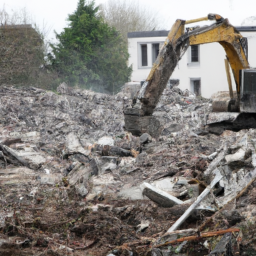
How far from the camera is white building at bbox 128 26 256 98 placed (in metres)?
24.2

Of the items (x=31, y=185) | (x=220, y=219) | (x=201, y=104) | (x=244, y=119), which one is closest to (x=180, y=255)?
(x=220, y=219)

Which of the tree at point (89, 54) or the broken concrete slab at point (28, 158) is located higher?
the tree at point (89, 54)

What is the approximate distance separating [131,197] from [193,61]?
20.2 meters

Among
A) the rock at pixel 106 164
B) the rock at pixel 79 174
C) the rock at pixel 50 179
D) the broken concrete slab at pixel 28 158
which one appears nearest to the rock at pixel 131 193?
the rock at pixel 79 174

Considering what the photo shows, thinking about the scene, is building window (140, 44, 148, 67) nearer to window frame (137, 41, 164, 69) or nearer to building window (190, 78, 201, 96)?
window frame (137, 41, 164, 69)

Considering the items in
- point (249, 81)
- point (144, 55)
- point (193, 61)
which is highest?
point (144, 55)

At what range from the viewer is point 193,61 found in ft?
83.7

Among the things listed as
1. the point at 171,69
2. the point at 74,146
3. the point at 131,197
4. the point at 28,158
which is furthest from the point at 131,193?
the point at 74,146

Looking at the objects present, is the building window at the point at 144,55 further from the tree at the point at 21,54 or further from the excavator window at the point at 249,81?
the excavator window at the point at 249,81

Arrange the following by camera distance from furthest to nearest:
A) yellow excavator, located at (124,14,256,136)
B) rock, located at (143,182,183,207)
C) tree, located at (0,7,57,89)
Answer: tree, located at (0,7,57,89)
yellow excavator, located at (124,14,256,136)
rock, located at (143,182,183,207)

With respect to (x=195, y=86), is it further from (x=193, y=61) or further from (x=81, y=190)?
(x=81, y=190)

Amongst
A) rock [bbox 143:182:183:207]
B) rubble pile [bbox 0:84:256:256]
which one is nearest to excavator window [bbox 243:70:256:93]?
rubble pile [bbox 0:84:256:256]

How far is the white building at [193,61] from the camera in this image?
24156 mm

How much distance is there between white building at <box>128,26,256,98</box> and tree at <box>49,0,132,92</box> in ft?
2.97
